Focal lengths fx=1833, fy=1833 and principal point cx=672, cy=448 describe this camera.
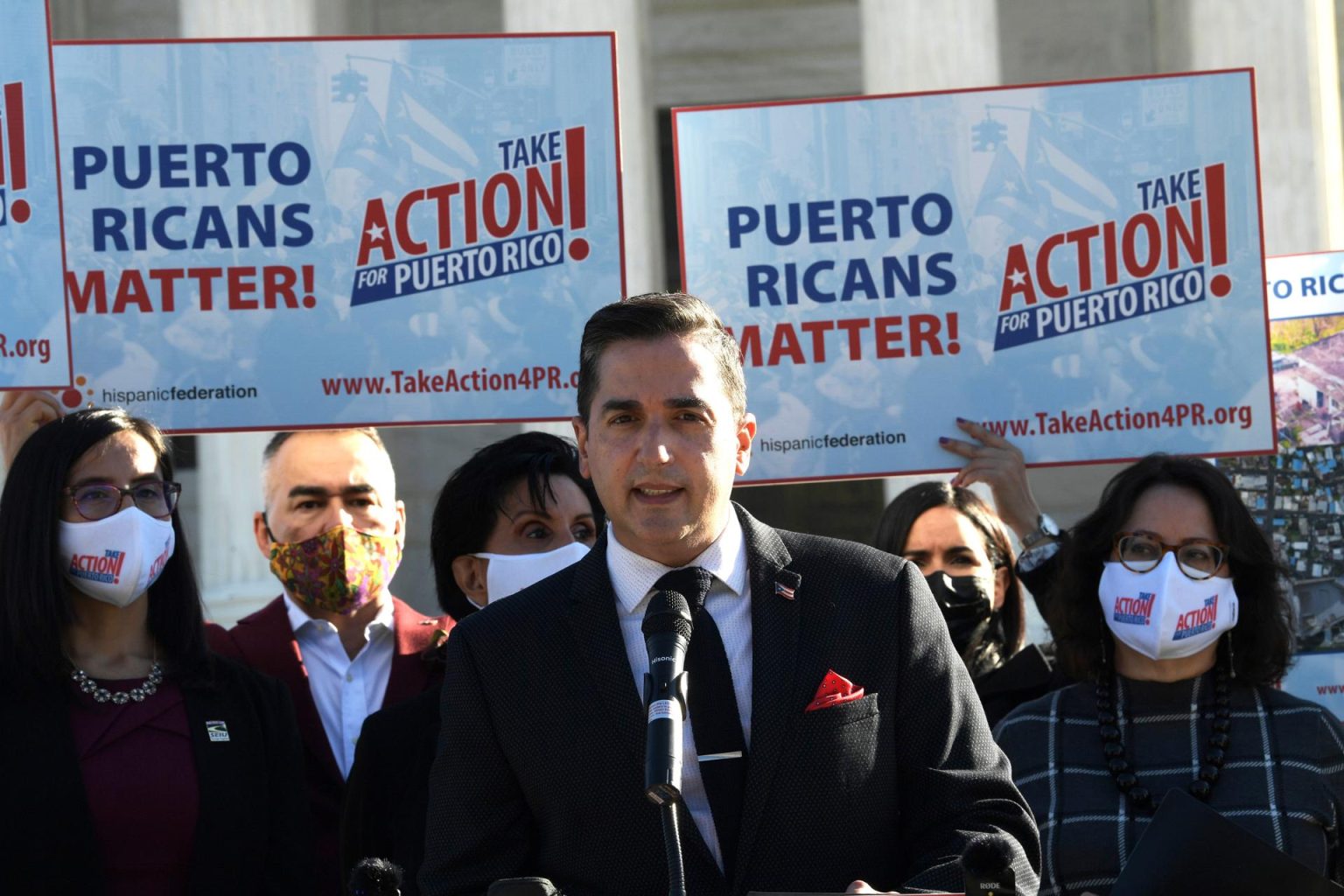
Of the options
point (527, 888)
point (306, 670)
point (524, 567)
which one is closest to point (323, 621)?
point (306, 670)

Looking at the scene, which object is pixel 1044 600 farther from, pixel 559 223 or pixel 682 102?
pixel 682 102

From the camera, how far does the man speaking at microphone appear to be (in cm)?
387

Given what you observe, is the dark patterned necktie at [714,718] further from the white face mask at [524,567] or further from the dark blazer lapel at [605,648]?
the white face mask at [524,567]

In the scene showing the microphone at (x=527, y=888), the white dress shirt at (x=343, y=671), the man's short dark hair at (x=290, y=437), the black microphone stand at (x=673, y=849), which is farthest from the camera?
the man's short dark hair at (x=290, y=437)

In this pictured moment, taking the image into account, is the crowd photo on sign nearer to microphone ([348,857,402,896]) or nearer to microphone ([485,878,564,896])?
microphone ([348,857,402,896])

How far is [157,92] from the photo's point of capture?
7.04 meters

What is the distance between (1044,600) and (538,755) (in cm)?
307

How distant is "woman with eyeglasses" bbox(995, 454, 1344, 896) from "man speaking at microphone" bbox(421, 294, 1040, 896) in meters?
1.75

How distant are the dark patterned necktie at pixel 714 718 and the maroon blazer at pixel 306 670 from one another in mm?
2515

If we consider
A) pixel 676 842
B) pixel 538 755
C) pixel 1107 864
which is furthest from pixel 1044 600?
pixel 676 842

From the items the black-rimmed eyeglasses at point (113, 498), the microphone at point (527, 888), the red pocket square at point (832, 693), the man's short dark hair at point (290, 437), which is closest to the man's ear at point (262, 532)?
the man's short dark hair at point (290, 437)

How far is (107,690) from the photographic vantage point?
5.61 m

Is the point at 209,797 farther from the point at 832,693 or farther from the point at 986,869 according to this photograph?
the point at 986,869

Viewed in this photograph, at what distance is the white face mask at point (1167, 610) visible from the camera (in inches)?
230
